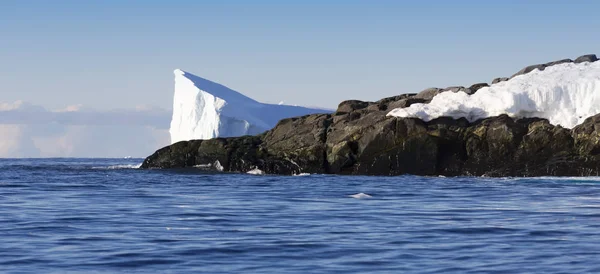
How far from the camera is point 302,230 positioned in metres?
18.2

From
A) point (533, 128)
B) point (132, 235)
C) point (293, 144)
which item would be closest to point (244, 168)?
point (293, 144)

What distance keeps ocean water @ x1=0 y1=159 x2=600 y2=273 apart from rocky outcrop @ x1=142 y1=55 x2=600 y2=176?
356 inches

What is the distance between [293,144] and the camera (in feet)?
156

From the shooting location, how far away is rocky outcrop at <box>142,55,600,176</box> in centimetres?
4050

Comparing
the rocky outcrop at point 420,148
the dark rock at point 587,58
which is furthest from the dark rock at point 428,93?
the dark rock at point 587,58

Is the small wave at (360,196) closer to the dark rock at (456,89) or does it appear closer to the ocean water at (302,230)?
the ocean water at (302,230)

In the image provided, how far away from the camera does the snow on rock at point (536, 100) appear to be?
4206cm

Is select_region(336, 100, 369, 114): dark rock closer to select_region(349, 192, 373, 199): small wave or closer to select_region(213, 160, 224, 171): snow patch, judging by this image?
select_region(213, 160, 224, 171): snow patch

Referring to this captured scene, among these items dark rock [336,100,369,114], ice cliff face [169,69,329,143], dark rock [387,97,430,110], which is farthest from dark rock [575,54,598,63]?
ice cliff face [169,69,329,143]

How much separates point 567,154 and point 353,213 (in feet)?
68.2

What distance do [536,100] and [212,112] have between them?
39.4m

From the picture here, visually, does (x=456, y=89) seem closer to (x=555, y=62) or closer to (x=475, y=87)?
(x=475, y=87)

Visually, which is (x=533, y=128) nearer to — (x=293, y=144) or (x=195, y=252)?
(x=293, y=144)

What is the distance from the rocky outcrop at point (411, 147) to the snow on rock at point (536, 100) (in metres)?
0.61
